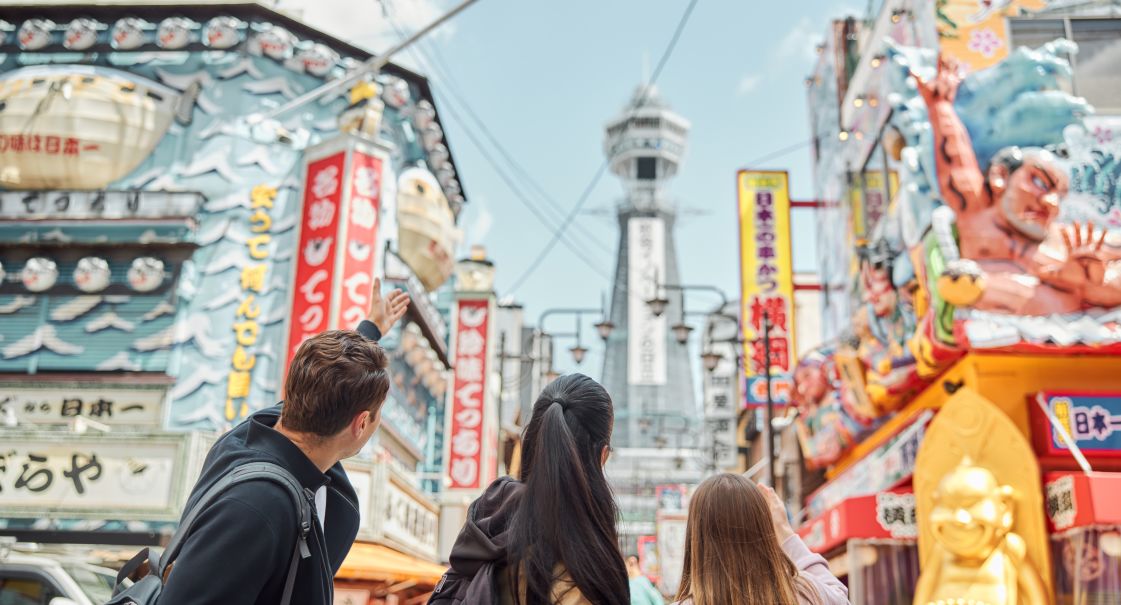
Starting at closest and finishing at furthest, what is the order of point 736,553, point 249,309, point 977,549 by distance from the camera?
point 736,553
point 977,549
point 249,309

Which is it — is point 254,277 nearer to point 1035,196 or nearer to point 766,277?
point 766,277

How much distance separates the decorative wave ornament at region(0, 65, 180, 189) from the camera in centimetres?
1652

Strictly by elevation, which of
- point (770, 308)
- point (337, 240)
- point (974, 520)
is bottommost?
point (974, 520)

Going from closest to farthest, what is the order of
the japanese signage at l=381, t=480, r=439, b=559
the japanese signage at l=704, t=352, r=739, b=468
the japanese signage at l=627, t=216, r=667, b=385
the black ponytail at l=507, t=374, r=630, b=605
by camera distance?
the black ponytail at l=507, t=374, r=630, b=605, the japanese signage at l=381, t=480, r=439, b=559, the japanese signage at l=704, t=352, r=739, b=468, the japanese signage at l=627, t=216, r=667, b=385

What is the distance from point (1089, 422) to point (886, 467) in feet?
11.5

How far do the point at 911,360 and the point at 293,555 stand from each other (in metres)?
12.6

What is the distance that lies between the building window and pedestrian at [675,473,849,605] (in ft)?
41.5

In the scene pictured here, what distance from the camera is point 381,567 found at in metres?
13.5

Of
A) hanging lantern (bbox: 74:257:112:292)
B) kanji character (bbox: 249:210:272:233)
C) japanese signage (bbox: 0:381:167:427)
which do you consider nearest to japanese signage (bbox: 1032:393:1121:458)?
kanji character (bbox: 249:210:272:233)

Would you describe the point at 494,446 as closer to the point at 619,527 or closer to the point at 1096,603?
the point at 1096,603

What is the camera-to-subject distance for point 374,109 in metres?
16.3

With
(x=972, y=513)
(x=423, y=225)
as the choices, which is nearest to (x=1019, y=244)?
(x=972, y=513)

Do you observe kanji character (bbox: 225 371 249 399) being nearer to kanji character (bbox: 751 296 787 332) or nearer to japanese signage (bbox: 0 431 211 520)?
japanese signage (bbox: 0 431 211 520)

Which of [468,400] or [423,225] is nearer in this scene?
[423,225]
